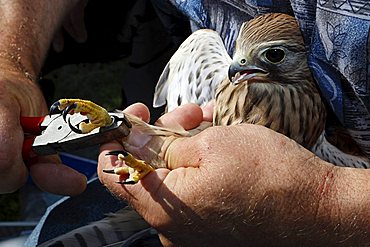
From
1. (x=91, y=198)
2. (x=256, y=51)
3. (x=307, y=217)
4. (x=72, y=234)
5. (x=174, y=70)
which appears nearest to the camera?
(x=307, y=217)

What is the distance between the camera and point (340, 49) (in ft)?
4.43

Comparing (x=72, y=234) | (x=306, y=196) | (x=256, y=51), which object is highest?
(x=256, y=51)

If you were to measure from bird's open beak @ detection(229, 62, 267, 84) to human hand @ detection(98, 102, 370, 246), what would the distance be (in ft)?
0.43

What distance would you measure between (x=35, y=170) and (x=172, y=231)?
327mm

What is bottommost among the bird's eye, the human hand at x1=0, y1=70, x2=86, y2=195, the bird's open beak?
the human hand at x1=0, y1=70, x2=86, y2=195

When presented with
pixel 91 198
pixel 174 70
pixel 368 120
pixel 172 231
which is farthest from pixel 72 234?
pixel 368 120

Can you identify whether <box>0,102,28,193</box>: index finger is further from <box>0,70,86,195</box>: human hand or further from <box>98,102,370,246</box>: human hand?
<box>98,102,370,246</box>: human hand

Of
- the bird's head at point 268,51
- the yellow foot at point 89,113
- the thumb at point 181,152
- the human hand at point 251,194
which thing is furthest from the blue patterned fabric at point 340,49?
the yellow foot at point 89,113

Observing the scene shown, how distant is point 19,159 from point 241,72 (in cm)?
43

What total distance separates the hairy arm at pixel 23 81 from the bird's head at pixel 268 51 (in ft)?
1.22

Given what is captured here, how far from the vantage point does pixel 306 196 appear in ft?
4.10

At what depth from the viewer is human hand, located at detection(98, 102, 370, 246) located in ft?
4.07

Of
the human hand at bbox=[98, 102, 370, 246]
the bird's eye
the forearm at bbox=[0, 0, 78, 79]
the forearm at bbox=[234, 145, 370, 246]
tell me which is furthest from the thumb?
the forearm at bbox=[0, 0, 78, 79]

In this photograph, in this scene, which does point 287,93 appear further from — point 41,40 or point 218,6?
point 41,40
